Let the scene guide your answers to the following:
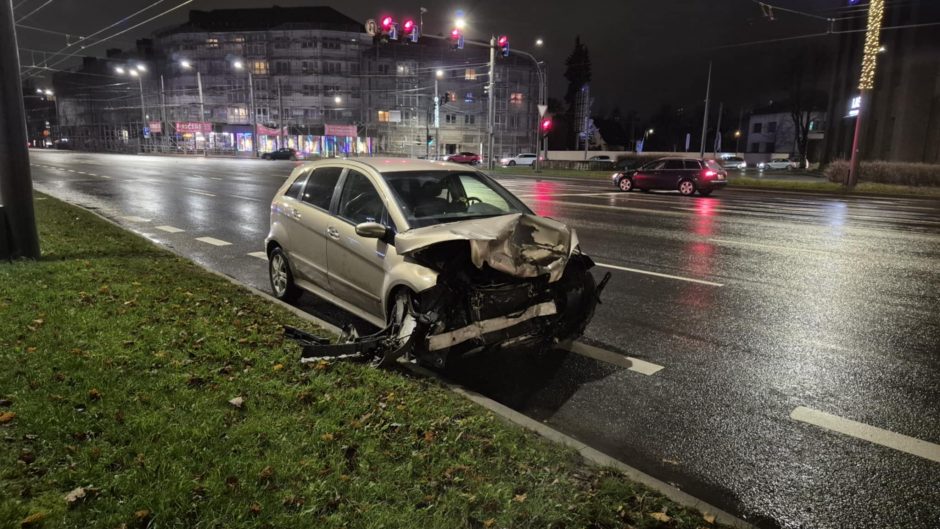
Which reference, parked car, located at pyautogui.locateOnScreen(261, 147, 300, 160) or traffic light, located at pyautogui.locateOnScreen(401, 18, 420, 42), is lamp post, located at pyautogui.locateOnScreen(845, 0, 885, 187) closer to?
traffic light, located at pyautogui.locateOnScreen(401, 18, 420, 42)

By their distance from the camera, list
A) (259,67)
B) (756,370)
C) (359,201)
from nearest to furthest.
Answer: (756,370), (359,201), (259,67)

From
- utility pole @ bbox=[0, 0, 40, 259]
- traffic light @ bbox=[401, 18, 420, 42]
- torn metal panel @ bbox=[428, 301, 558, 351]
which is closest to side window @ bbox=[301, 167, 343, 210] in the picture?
torn metal panel @ bbox=[428, 301, 558, 351]

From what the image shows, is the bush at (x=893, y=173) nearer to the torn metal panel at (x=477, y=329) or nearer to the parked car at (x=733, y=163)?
the parked car at (x=733, y=163)

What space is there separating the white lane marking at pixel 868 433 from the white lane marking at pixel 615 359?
114 centimetres

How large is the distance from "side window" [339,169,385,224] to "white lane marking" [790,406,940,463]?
12.2 feet

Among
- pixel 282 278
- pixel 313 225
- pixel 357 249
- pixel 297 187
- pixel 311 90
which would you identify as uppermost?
pixel 311 90

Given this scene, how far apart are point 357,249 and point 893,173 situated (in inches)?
1298

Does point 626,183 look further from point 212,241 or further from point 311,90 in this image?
point 311,90

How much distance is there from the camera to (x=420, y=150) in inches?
3066

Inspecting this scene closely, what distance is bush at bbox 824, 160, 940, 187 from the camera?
28.3 meters

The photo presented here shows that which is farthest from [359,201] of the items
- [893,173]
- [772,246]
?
[893,173]

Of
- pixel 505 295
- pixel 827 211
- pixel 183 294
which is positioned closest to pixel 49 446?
pixel 505 295

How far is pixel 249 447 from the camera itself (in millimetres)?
3357

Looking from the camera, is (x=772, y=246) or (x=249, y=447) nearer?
(x=249, y=447)
